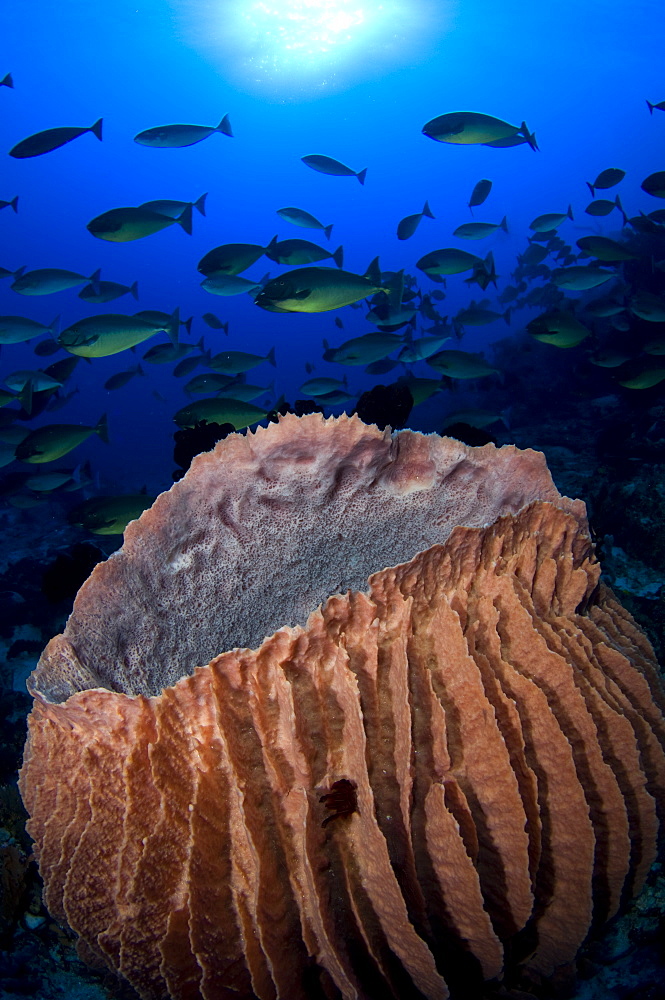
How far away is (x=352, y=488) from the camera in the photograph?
2322 mm

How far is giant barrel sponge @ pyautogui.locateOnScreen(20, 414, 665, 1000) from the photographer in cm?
136

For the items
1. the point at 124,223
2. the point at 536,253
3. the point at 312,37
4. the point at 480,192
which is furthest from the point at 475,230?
the point at 312,37

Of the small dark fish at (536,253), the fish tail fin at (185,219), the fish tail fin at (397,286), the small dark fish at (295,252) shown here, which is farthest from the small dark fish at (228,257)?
the small dark fish at (536,253)

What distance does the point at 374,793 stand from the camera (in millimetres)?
1408

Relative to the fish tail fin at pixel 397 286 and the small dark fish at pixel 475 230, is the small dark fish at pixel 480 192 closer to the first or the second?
the small dark fish at pixel 475 230

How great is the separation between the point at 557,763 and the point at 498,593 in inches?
20.7

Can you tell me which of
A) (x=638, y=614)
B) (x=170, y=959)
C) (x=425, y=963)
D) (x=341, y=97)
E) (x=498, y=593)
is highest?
(x=341, y=97)

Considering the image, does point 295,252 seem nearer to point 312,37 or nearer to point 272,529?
point 272,529

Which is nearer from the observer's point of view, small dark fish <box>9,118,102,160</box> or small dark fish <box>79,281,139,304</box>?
small dark fish <box>9,118,102,160</box>

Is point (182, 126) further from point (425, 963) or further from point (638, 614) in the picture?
point (425, 963)

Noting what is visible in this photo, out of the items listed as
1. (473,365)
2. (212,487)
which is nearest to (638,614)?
(212,487)

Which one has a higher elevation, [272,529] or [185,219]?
[185,219]

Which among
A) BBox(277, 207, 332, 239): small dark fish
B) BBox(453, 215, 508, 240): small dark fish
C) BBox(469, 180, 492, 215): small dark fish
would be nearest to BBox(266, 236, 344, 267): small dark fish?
BBox(277, 207, 332, 239): small dark fish

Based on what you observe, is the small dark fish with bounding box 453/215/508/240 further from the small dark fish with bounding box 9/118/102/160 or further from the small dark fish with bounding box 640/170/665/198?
the small dark fish with bounding box 9/118/102/160
